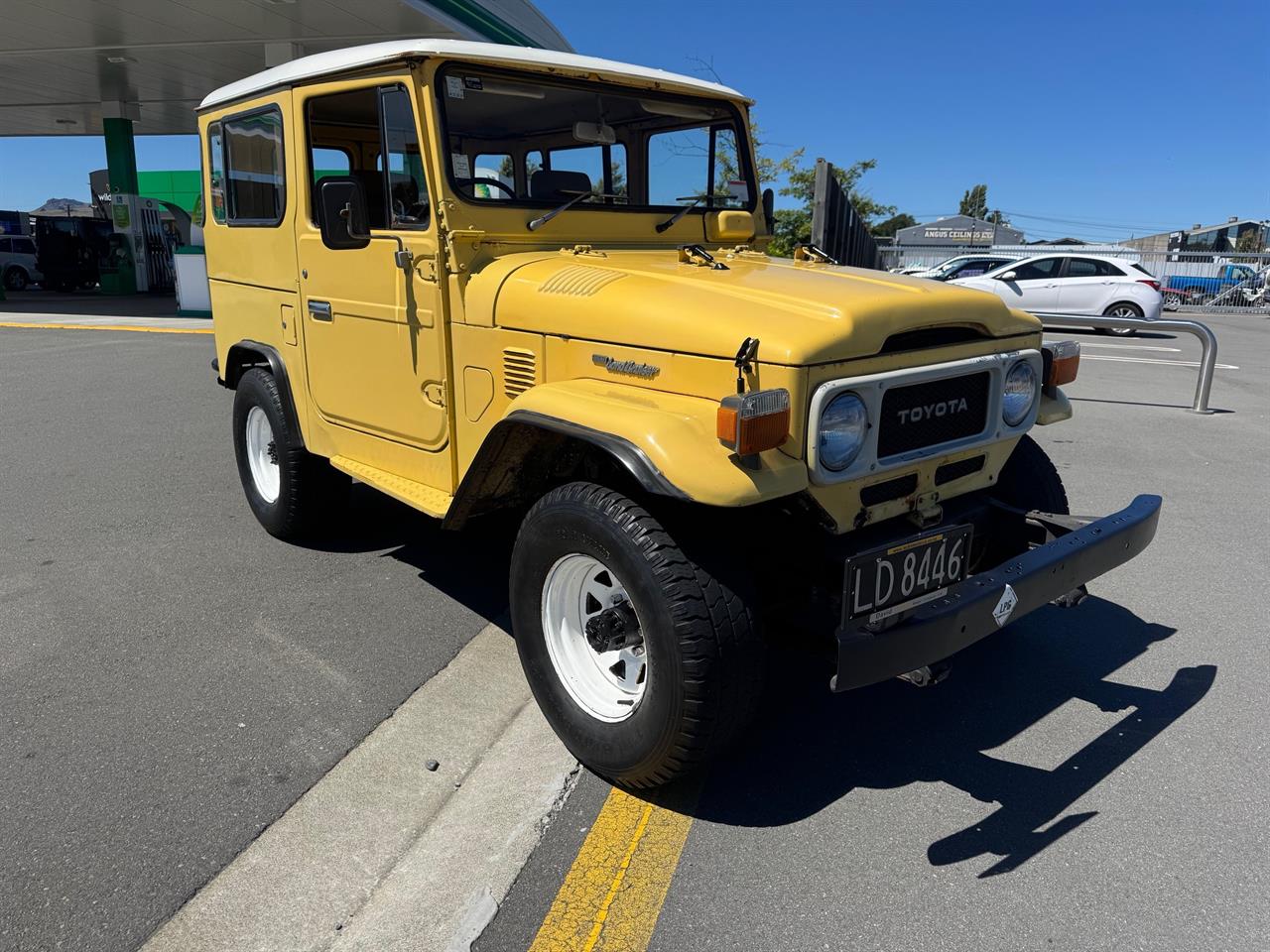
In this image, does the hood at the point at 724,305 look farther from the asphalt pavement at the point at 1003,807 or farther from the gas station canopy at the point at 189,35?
the gas station canopy at the point at 189,35

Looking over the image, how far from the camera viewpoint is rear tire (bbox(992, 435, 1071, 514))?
3.57 m

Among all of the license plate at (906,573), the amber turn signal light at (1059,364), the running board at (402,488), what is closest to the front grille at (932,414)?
the license plate at (906,573)

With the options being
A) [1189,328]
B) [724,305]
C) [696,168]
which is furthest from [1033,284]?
[724,305]

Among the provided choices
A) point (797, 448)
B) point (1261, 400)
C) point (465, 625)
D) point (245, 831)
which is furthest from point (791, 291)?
point (1261, 400)

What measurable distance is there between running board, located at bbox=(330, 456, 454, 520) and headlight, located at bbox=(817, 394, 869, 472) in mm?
1455

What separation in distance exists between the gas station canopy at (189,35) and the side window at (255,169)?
410 inches

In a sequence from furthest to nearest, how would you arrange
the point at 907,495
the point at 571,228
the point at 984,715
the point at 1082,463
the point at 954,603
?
1. the point at 1082,463
2. the point at 571,228
3. the point at 984,715
4. the point at 907,495
5. the point at 954,603

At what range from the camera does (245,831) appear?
2.57m

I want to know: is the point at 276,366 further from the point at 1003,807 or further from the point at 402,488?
the point at 1003,807

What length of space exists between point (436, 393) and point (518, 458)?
0.65 meters

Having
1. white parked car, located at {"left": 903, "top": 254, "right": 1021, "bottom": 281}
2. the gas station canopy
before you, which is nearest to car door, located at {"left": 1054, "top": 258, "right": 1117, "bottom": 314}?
white parked car, located at {"left": 903, "top": 254, "right": 1021, "bottom": 281}

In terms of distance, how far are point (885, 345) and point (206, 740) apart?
2518 millimetres

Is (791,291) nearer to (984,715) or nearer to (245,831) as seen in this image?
(984,715)

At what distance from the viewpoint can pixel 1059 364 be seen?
136 inches
